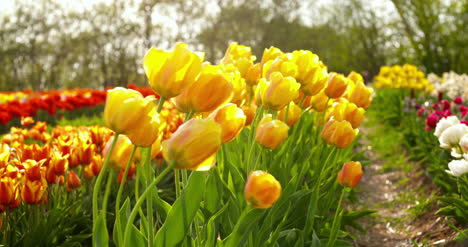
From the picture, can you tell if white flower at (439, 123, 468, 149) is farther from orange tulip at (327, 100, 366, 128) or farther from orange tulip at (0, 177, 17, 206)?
orange tulip at (0, 177, 17, 206)

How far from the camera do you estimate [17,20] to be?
79.4 ft

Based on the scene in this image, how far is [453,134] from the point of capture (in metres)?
2.32

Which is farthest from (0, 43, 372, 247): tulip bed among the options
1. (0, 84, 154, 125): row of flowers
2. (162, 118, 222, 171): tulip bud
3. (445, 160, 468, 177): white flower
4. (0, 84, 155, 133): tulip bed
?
(0, 84, 155, 133): tulip bed

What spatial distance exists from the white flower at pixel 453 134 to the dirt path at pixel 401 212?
518 millimetres

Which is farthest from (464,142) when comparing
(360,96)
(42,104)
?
(42,104)

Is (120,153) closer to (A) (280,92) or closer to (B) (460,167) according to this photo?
(A) (280,92)

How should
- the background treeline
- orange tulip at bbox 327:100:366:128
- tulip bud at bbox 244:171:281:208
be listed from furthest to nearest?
the background treeline → orange tulip at bbox 327:100:366:128 → tulip bud at bbox 244:171:281:208

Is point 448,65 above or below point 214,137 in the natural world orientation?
below

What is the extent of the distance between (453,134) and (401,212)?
1349 mm

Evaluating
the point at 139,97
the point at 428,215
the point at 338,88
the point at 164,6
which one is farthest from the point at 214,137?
the point at 164,6

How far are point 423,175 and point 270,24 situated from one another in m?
21.1

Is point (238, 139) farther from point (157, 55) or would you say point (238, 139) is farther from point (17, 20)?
point (17, 20)

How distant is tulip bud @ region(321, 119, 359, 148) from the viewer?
1601 millimetres

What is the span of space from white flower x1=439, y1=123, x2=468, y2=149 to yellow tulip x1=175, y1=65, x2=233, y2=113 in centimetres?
160
